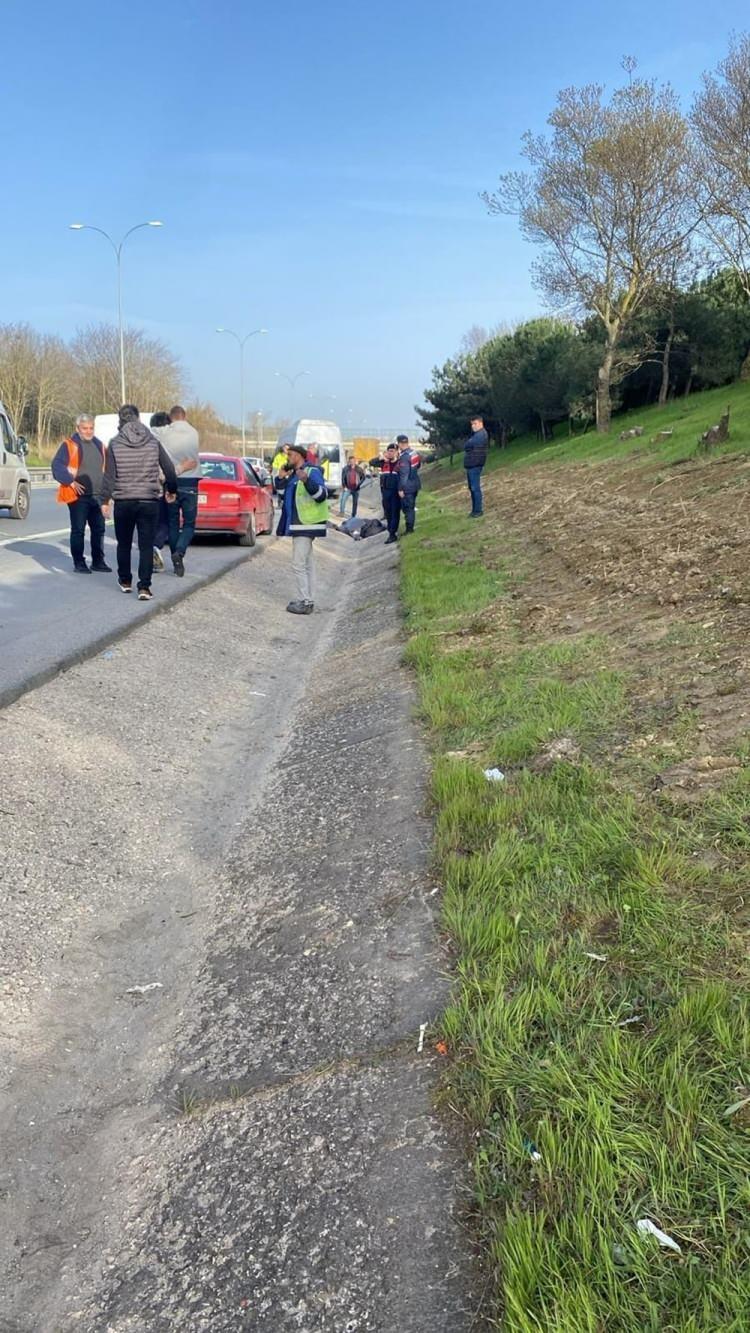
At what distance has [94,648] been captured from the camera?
25.0 ft

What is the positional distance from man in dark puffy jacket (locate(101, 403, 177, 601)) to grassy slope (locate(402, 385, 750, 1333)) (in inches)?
223

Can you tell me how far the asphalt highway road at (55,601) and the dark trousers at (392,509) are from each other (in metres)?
4.50

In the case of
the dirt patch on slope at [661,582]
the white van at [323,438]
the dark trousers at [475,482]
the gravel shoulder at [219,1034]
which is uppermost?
the white van at [323,438]

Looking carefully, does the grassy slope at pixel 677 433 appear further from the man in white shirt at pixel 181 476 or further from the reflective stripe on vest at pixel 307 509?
the man in white shirt at pixel 181 476

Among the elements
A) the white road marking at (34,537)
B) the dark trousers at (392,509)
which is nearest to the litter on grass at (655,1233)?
the white road marking at (34,537)

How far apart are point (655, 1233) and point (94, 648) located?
661 cm

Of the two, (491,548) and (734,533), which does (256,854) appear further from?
(491,548)

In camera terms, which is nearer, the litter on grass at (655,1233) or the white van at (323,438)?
the litter on grass at (655,1233)

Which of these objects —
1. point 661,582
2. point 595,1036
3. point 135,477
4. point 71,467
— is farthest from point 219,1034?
point 71,467

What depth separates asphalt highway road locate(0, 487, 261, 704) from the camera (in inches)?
274

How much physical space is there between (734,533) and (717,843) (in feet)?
20.4

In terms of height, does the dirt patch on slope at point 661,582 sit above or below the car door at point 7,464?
below

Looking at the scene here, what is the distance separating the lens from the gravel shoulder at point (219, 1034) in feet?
6.97

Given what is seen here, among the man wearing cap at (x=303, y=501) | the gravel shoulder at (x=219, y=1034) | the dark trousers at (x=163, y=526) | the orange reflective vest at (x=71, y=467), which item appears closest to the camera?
the gravel shoulder at (x=219, y=1034)
